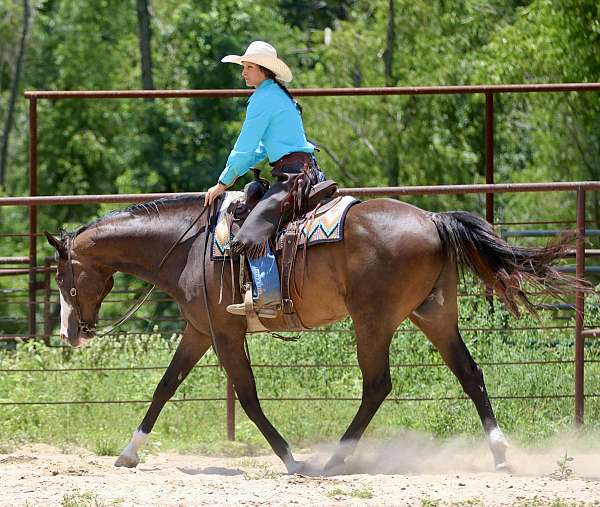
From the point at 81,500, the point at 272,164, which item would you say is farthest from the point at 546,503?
the point at 272,164

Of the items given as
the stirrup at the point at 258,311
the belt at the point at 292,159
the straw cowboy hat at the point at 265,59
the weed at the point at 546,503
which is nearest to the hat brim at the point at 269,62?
the straw cowboy hat at the point at 265,59

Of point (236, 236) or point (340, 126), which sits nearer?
point (236, 236)

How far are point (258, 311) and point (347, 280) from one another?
0.57 m

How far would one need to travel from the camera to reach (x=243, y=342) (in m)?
7.24

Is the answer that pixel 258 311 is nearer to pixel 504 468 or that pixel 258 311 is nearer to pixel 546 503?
pixel 504 468

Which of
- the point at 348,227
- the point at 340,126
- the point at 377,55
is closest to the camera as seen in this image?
the point at 348,227

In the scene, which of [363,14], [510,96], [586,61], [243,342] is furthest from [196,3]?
[243,342]

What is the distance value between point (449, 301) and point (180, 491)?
2.06 metres

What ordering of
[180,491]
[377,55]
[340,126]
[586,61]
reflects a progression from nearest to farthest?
[180,491] → [586,61] → [340,126] → [377,55]

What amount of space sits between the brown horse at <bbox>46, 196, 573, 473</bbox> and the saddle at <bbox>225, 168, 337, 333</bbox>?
9 cm

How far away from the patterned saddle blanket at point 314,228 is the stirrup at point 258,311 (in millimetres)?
325

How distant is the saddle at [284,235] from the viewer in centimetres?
699

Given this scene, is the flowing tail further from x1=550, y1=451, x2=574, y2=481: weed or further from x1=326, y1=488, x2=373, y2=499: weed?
x1=326, y1=488, x2=373, y2=499: weed

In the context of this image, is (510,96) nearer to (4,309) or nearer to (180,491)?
(4,309)
